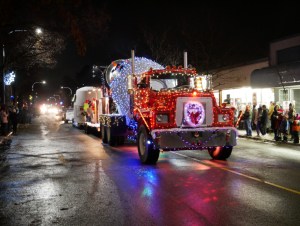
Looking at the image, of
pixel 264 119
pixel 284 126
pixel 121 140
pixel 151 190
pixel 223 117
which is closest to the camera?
pixel 151 190

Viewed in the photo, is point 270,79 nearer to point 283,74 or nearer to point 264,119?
point 283,74

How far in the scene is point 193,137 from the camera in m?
12.8

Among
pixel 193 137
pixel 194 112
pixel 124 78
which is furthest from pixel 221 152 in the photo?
pixel 124 78

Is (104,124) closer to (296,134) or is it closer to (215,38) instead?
(296,134)

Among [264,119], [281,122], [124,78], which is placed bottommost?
[281,122]

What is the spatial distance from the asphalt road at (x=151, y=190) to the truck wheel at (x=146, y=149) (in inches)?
10.7

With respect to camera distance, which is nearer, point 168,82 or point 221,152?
point 221,152

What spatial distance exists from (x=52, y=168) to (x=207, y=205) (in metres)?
6.27

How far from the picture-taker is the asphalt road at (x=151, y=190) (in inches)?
282

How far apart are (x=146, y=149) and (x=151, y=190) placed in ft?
12.6

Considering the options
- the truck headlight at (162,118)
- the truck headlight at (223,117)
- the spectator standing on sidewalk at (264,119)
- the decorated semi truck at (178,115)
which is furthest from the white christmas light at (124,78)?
the spectator standing on sidewalk at (264,119)

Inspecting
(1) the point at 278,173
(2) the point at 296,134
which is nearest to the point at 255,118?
(2) the point at 296,134

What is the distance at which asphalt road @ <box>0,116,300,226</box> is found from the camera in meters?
7.17

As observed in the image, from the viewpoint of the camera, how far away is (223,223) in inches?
265
